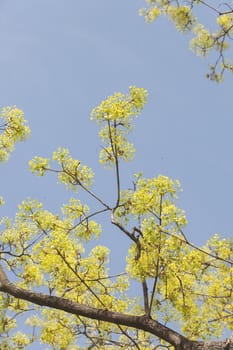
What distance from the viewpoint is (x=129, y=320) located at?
6.02 m

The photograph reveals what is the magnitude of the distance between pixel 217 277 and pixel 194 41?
426 cm

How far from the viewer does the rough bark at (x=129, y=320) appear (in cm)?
582

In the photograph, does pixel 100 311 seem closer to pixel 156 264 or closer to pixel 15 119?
pixel 156 264

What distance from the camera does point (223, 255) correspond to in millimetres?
7121

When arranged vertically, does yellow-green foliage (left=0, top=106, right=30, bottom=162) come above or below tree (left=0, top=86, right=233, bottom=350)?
above

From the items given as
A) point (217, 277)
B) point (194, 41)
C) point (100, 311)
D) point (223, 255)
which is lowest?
point (100, 311)

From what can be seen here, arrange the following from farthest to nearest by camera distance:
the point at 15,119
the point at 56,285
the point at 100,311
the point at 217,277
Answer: the point at 15,119 < the point at 217,277 < the point at 56,285 < the point at 100,311

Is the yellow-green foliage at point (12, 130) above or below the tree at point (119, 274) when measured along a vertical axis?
above

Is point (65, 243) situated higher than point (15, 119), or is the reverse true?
point (15, 119)

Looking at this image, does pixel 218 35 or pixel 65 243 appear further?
pixel 218 35

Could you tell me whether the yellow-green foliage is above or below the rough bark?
above

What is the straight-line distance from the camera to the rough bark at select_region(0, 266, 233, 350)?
19.1 ft

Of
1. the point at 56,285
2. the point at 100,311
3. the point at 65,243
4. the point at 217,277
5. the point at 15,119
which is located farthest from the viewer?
the point at 15,119

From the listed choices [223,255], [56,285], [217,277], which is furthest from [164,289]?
[217,277]
